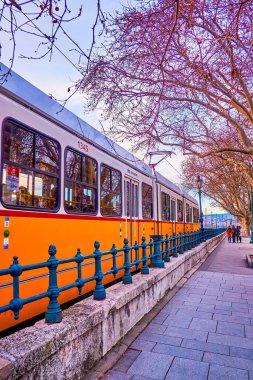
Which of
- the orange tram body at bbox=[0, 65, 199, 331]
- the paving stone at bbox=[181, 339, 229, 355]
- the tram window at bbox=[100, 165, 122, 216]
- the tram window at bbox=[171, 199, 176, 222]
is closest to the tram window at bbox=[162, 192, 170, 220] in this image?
the tram window at bbox=[171, 199, 176, 222]

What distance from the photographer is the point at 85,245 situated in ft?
20.6

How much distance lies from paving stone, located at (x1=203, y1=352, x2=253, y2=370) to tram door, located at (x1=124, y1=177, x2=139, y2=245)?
499 cm

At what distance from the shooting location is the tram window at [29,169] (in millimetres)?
4336

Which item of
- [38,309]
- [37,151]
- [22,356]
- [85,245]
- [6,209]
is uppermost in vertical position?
[37,151]

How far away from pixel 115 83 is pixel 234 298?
5527 millimetres

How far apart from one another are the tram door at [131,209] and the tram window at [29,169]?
3.79m

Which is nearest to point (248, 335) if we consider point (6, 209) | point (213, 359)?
point (213, 359)

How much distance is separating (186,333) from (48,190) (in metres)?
3.07

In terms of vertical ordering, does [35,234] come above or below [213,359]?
above

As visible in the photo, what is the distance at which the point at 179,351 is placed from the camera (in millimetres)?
4160

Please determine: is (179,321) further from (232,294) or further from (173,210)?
(173,210)

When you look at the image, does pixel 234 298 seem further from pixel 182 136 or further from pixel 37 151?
pixel 182 136

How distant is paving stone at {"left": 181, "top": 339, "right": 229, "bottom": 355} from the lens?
4.21 m

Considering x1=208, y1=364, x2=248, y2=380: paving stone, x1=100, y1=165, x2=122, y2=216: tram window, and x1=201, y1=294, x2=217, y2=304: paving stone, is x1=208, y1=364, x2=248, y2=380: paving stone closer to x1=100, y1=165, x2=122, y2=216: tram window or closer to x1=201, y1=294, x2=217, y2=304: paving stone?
x1=201, y1=294, x2=217, y2=304: paving stone
